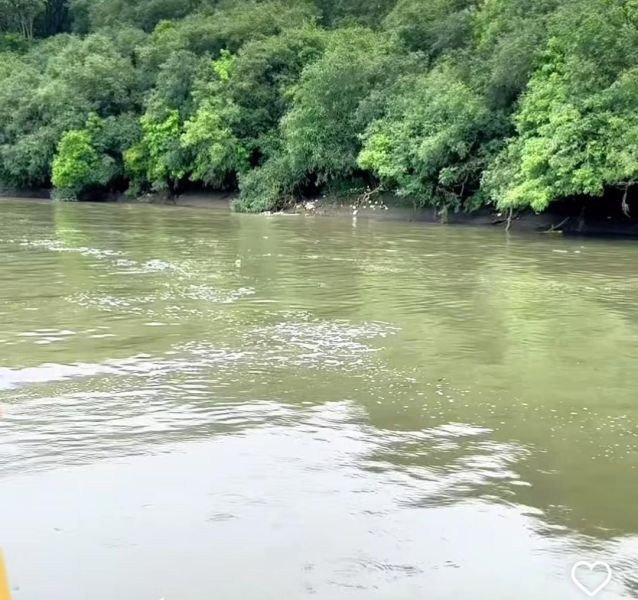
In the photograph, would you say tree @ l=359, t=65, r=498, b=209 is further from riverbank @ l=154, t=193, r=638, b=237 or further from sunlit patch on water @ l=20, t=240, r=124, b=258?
sunlit patch on water @ l=20, t=240, r=124, b=258

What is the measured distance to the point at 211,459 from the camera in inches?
211

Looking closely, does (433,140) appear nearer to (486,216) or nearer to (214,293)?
(486,216)

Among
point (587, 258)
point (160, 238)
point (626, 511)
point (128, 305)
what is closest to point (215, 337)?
point (128, 305)

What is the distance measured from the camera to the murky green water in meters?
3.98

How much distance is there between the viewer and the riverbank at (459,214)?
25.1m

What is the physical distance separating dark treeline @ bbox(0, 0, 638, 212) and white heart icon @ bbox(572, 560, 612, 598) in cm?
1794

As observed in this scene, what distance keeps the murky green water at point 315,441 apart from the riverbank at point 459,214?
13133 millimetres

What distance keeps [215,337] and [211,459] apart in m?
3.81

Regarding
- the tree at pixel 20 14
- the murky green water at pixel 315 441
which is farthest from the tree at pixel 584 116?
the tree at pixel 20 14

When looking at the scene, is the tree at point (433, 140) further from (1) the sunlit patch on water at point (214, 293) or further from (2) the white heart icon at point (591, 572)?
(2) the white heart icon at point (591, 572)

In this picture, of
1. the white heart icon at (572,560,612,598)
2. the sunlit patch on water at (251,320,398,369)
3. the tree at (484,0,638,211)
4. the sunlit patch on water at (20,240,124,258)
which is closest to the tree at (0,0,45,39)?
the sunlit patch on water at (20,240,124,258)

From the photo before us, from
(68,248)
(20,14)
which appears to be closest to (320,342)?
(68,248)

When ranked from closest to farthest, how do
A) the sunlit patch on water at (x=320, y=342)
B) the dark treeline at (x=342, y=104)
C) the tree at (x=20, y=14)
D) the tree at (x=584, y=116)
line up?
the sunlit patch on water at (x=320, y=342) < the tree at (x=584, y=116) < the dark treeline at (x=342, y=104) < the tree at (x=20, y=14)

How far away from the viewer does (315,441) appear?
5.72 metres
